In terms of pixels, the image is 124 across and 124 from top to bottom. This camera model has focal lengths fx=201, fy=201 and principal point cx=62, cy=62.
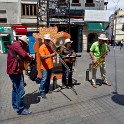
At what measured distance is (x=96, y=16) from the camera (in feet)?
74.6

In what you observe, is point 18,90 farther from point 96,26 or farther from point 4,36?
point 96,26

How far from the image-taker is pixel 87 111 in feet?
17.0

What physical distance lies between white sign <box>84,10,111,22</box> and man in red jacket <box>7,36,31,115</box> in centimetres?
1860

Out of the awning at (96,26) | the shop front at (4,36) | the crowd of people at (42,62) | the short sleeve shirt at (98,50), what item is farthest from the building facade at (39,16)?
the crowd of people at (42,62)

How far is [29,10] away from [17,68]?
18893 mm

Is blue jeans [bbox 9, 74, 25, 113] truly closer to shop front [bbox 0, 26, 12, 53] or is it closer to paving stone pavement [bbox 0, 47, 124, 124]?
paving stone pavement [bbox 0, 47, 124, 124]

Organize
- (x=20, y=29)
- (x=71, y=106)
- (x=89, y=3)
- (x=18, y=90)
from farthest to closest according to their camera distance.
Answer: (x=89, y=3)
(x=20, y=29)
(x=71, y=106)
(x=18, y=90)

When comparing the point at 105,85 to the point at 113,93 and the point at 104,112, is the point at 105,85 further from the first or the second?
the point at 104,112

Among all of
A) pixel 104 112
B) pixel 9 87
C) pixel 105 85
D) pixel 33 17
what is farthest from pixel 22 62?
pixel 33 17

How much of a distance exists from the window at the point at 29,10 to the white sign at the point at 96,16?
18.8ft

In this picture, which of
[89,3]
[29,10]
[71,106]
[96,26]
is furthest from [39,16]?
[71,106]

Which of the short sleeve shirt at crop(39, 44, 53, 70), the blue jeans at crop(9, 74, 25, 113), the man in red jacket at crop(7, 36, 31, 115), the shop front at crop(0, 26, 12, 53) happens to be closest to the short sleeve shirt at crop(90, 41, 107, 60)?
the short sleeve shirt at crop(39, 44, 53, 70)

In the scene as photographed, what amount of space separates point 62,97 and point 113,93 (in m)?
1.74

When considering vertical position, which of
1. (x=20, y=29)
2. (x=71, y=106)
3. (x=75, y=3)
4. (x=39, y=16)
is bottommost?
(x=71, y=106)
